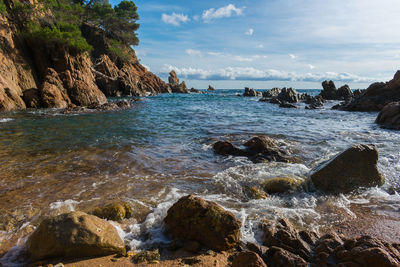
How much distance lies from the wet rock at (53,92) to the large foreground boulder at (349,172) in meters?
21.6

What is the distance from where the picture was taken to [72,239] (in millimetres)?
3035

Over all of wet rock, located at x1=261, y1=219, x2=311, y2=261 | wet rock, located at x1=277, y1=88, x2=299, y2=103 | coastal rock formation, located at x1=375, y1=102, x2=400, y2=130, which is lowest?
wet rock, located at x1=261, y1=219, x2=311, y2=261

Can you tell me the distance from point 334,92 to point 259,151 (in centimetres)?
4705

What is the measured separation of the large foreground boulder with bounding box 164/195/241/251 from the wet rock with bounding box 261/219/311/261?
486 mm

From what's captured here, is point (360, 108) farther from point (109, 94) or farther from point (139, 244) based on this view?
point (109, 94)

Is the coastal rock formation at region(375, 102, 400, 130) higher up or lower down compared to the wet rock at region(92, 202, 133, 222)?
higher up

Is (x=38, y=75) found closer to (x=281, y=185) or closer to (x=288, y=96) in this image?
(x=281, y=185)

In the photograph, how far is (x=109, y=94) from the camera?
1572 inches

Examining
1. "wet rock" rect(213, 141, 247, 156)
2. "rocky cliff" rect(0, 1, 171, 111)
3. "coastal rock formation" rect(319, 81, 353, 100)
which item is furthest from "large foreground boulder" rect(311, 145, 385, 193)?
"coastal rock formation" rect(319, 81, 353, 100)

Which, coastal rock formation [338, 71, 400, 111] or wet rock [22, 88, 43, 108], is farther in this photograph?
coastal rock formation [338, 71, 400, 111]

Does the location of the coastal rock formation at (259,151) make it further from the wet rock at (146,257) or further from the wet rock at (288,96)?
the wet rock at (288,96)

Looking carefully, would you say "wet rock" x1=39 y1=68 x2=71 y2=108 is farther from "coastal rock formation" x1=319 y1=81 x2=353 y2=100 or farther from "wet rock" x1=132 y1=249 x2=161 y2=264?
"coastal rock formation" x1=319 y1=81 x2=353 y2=100

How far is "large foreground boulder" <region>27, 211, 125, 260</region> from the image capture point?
9.84ft

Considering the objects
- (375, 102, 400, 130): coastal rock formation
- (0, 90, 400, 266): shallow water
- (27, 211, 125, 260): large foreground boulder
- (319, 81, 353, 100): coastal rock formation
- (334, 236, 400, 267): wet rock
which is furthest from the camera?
(319, 81, 353, 100): coastal rock formation
